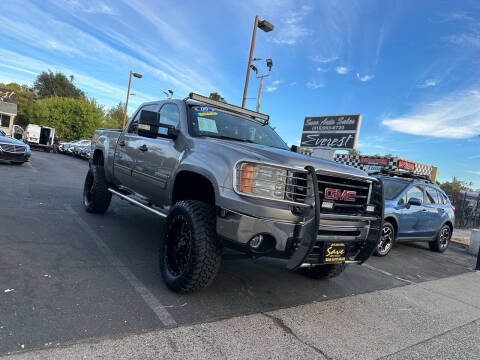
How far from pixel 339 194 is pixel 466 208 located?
14.4 m

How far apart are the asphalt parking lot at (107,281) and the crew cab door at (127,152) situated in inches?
32.5

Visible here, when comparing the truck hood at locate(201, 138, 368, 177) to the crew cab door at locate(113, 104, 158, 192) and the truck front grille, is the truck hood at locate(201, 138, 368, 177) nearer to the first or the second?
the truck front grille

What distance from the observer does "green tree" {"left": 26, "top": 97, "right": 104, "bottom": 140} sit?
131ft

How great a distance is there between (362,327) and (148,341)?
198 centimetres

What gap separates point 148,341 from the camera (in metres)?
2.36

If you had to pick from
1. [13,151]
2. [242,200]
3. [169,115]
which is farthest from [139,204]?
[13,151]

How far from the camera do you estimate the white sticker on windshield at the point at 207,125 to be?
153 inches

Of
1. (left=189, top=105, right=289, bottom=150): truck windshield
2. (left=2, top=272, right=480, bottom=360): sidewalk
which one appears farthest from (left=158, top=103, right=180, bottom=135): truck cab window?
(left=2, top=272, right=480, bottom=360): sidewalk

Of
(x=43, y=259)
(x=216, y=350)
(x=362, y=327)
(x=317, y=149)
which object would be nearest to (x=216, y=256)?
(x=216, y=350)

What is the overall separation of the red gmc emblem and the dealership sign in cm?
1257

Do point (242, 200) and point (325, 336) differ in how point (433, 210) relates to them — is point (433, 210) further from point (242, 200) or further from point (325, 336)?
point (242, 200)

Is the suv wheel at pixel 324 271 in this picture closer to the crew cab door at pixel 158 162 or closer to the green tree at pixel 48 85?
the crew cab door at pixel 158 162

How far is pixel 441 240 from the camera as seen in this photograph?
8094mm

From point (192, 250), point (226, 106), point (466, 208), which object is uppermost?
point (226, 106)
